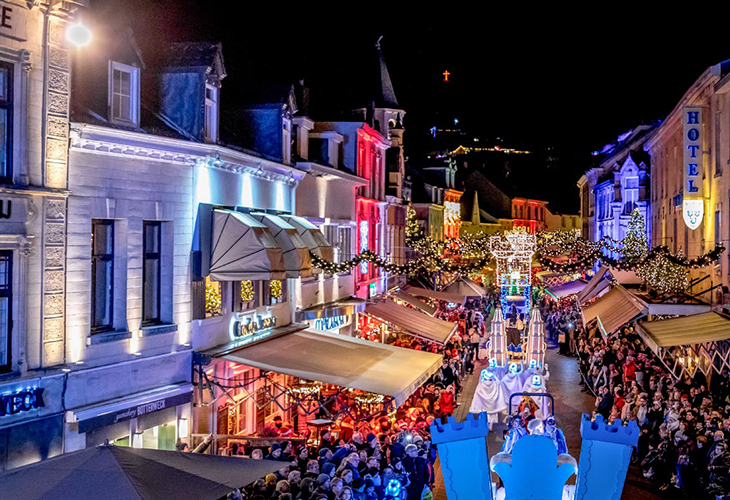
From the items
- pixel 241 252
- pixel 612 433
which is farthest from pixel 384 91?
pixel 612 433

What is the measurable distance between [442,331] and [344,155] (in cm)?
768

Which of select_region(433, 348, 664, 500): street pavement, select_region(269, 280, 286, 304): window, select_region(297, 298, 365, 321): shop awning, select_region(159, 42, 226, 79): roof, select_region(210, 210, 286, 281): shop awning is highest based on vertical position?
select_region(159, 42, 226, 79): roof

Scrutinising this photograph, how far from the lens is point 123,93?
15.2m

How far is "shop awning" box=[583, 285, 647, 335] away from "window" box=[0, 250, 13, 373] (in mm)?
16899

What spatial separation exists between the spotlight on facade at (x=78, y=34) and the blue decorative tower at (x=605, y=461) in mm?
10419

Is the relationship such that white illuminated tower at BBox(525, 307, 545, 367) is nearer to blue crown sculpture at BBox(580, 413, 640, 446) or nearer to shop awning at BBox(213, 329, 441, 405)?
shop awning at BBox(213, 329, 441, 405)

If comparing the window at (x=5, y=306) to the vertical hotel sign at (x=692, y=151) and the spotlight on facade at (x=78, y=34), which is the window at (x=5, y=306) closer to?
the spotlight on facade at (x=78, y=34)

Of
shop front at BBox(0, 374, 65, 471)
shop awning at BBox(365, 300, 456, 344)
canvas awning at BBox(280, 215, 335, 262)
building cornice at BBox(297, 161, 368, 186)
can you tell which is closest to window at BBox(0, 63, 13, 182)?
shop front at BBox(0, 374, 65, 471)

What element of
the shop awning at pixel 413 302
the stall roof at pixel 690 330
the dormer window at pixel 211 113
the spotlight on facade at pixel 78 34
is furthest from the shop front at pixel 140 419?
the shop awning at pixel 413 302

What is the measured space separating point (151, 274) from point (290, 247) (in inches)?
140

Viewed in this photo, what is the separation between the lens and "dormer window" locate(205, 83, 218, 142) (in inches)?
680

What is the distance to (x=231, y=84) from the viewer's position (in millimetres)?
22016

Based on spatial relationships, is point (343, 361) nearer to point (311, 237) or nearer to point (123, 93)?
point (311, 237)

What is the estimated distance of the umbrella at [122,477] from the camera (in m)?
9.02
